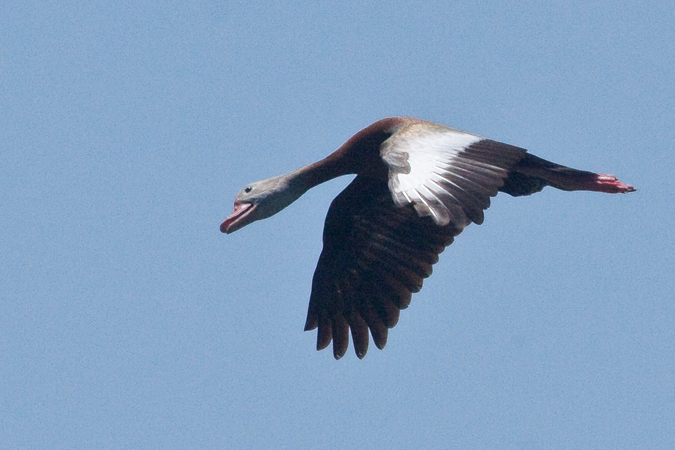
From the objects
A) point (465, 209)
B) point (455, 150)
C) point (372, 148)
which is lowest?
point (465, 209)

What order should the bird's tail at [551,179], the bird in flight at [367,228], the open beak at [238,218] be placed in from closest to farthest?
1. the bird's tail at [551,179]
2. the bird in flight at [367,228]
3. the open beak at [238,218]

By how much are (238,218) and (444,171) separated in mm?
3061

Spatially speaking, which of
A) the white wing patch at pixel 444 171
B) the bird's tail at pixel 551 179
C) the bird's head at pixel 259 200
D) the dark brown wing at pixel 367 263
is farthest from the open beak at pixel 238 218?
A: the bird's tail at pixel 551 179

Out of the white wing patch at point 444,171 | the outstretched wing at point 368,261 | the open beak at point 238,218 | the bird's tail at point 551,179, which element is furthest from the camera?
the open beak at point 238,218

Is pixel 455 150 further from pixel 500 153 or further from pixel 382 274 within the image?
pixel 382 274

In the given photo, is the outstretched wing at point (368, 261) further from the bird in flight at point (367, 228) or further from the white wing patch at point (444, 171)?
the white wing patch at point (444, 171)

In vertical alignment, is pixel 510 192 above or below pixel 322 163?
below

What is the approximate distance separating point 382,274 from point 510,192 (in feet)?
4.70

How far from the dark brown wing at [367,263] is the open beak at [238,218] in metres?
0.76

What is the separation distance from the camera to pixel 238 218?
42.0 ft

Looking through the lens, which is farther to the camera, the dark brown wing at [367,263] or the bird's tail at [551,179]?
the dark brown wing at [367,263]

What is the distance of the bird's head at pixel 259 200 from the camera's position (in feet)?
42.1

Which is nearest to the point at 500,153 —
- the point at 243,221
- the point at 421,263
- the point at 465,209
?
the point at 465,209

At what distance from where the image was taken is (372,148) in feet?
40.5
